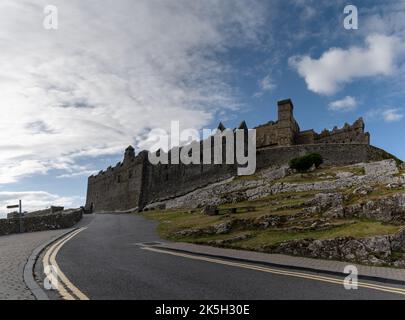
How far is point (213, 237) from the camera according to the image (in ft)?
68.2

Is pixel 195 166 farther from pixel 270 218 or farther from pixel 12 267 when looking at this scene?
pixel 12 267

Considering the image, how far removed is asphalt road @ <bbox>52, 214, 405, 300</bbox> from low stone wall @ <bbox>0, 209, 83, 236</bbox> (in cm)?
1584

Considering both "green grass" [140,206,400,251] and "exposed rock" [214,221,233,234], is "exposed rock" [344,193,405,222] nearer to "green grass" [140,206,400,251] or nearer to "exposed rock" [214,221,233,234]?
"green grass" [140,206,400,251]

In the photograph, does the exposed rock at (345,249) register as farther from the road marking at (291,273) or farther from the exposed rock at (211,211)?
the exposed rock at (211,211)

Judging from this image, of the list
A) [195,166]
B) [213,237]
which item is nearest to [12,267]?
[213,237]

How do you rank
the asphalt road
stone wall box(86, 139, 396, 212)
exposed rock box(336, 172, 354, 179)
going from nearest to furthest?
the asphalt road < exposed rock box(336, 172, 354, 179) < stone wall box(86, 139, 396, 212)

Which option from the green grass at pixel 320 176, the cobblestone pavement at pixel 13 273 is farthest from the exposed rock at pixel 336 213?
the green grass at pixel 320 176

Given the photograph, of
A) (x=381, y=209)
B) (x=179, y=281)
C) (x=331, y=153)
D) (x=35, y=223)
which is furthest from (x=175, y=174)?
(x=179, y=281)

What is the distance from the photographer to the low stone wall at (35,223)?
2723 centimetres

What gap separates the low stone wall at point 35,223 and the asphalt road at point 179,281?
15.8 meters

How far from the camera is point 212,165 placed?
6312cm

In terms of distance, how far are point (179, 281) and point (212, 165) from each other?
175 ft

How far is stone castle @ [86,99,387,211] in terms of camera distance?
58.1 m

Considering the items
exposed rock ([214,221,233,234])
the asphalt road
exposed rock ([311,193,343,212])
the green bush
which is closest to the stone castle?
the green bush
